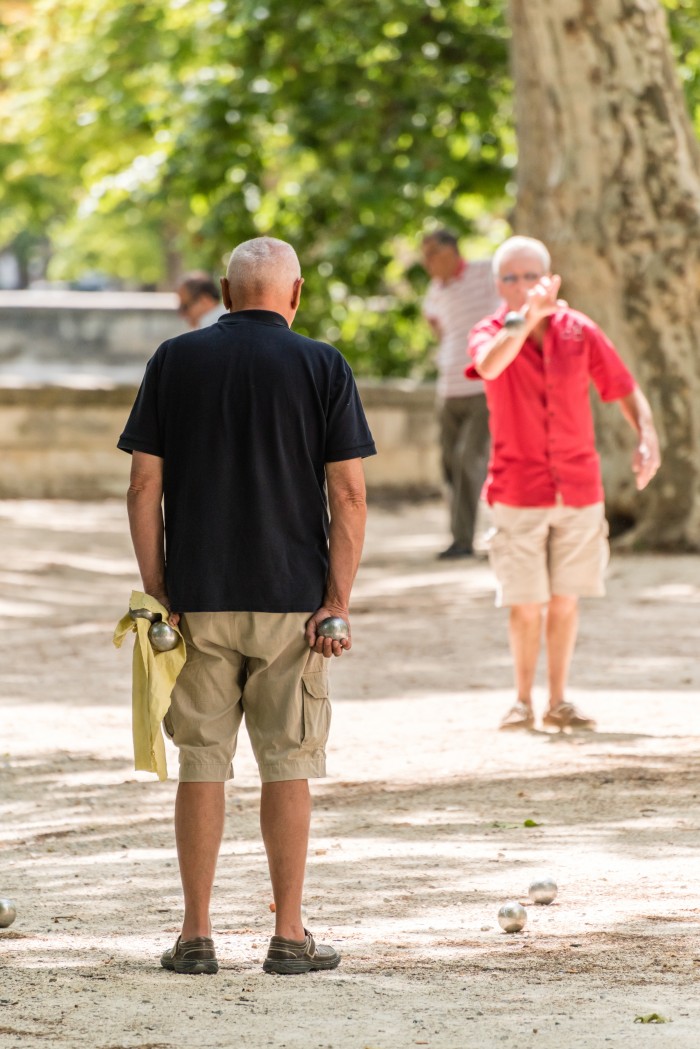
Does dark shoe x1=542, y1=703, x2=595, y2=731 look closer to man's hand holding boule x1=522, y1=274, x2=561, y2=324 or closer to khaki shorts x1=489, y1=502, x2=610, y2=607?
khaki shorts x1=489, y1=502, x2=610, y2=607

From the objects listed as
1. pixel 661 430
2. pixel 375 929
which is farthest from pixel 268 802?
pixel 661 430

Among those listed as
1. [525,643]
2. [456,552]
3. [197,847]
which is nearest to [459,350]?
[456,552]

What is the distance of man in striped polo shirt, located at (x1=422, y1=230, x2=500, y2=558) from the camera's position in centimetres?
1291

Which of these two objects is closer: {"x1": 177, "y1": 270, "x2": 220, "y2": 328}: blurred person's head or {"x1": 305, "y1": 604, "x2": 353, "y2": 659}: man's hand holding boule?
{"x1": 305, "y1": 604, "x2": 353, "y2": 659}: man's hand holding boule

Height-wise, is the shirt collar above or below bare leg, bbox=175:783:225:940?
above

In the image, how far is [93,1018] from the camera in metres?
4.04

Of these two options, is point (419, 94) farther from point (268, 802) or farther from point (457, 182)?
point (268, 802)

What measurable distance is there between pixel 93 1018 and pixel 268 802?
709mm

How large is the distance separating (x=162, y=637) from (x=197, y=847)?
52 centimetres

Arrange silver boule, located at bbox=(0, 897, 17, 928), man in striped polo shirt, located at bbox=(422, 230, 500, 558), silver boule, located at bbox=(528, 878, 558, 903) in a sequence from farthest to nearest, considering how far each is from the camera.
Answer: man in striped polo shirt, located at bbox=(422, 230, 500, 558) < silver boule, located at bbox=(528, 878, 558, 903) < silver boule, located at bbox=(0, 897, 17, 928)

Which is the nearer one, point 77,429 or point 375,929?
point 375,929

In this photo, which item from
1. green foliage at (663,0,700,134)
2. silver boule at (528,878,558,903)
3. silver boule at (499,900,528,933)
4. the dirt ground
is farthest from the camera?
green foliage at (663,0,700,134)

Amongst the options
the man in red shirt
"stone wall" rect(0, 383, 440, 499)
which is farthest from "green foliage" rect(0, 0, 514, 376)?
the man in red shirt

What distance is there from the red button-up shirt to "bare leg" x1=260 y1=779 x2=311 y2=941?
10.4 ft
